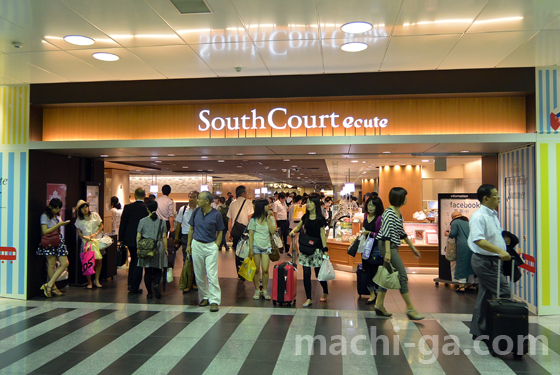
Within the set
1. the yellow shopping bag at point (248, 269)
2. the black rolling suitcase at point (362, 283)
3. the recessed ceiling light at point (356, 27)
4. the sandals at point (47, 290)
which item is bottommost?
the sandals at point (47, 290)

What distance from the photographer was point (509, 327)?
394 cm

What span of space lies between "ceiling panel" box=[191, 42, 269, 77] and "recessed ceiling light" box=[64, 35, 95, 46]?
1.25 m

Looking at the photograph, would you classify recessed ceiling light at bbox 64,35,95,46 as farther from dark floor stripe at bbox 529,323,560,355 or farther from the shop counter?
dark floor stripe at bbox 529,323,560,355

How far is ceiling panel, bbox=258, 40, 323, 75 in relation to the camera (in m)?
5.16

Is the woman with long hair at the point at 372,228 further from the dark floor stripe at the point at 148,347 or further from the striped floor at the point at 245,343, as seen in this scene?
the dark floor stripe at the point at 148,347

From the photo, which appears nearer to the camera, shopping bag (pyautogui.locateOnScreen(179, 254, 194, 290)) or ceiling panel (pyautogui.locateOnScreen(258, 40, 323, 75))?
ceiling panel (pyautogui.locateOnScreen(258, 40, 323, 75))

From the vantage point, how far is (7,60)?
567 cm

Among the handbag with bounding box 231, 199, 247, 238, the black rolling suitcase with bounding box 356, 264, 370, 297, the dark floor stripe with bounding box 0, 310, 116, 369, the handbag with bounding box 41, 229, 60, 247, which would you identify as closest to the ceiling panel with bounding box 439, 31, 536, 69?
the black rolling suitcase with bounding box 356, 264, 370, 297

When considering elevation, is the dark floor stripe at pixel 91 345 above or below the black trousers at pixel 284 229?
below

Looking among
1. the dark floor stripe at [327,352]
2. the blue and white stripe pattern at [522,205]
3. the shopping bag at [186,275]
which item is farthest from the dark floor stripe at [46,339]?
the blue and white stripe pattern at [522,205]

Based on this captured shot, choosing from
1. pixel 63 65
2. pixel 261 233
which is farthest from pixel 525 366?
pixel 63 65

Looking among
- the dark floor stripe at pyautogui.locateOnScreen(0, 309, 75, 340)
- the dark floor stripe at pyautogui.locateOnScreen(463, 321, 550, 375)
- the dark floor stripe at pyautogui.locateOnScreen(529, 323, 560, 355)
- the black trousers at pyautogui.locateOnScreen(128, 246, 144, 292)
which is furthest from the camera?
the black trousers at pyautogui.locateOnScreen(128, 246, 144, 292)

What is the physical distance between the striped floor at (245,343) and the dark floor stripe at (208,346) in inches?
0.4

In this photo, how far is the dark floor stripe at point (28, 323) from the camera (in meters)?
4.75
